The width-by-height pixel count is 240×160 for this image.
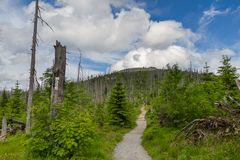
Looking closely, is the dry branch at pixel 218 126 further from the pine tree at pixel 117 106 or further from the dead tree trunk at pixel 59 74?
the pine tree at pixel 117 106

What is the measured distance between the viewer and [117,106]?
34219 mm

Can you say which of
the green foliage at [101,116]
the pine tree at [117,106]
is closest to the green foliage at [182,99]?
the pine tree at [117,106]

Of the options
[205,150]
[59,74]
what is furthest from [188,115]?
[59,74]

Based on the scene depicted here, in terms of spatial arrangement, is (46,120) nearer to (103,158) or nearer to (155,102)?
(103,158)

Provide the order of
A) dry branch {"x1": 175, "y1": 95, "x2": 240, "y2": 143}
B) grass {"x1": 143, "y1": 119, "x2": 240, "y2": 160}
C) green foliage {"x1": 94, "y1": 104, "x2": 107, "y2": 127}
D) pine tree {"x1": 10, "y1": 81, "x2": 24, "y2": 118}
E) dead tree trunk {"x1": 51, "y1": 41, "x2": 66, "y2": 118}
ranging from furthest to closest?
1. pine tree {"x1": 10, "y1": 81, "x2": 24, "y2": 118}
2. green foliage {"x1": 94, "y1": 104, "x2": 107, "y2": 127}
3. dry branch {"x1": 175, "y1": 95, "x2": 240, "y2": 143}
4. dead tree trunk {"x1": 51, "y1": 41, "x2": 66, "y2": 118}
5. grass {"x1": 143, "y1": 119, "x2": 240, "y2": 160}

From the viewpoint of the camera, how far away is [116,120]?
1363 inches

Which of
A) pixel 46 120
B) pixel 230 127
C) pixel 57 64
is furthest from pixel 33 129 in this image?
pixel 230 127

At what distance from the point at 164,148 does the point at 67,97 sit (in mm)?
6178

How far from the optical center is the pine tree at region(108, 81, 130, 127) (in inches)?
1347

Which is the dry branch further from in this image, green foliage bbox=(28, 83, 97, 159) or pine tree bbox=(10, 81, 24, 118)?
pine tree bbox=(10, 81, 24, 118)

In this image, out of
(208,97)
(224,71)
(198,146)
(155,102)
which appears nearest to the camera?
(198,146)

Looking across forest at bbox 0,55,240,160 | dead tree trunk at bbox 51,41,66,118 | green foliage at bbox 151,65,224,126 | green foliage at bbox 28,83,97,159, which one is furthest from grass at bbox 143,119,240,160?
dead tree trunk at bbox 51,41,66,118

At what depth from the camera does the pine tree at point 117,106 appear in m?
34.2

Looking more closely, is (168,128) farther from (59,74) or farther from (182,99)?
(59,74)
